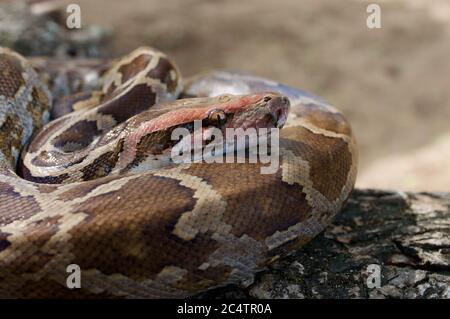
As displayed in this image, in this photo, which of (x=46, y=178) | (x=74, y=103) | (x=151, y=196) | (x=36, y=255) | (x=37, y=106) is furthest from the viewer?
(x=74, y=103)

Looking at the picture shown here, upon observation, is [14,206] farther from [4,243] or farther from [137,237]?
[137,237]

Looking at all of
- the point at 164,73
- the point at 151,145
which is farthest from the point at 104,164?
the point at 164,73

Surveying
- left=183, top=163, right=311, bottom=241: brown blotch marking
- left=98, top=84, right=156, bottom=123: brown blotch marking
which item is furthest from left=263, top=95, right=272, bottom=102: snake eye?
left=98, top=84, right=156, bottom=123: brown blotch marking

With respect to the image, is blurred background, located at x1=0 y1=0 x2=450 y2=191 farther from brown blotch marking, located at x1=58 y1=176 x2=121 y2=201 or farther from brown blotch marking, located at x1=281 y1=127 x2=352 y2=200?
brown blotch marking, located at x1=58 y1=176 x2=121 y2=201

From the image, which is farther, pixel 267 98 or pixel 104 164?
pixel 104 164

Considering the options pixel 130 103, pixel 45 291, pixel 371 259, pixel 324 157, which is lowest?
pixel 371 259

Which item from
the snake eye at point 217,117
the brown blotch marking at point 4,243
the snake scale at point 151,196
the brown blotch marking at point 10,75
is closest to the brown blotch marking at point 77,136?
the snake scale at point 151,196

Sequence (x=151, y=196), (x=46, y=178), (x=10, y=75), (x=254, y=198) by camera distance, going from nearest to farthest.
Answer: (x=151, y=196), (x=254, y=198), (x=46, y=178), (x=10, y=75)

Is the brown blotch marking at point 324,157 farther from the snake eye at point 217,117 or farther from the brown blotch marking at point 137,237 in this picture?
the brown blotch marking at point 137,237
